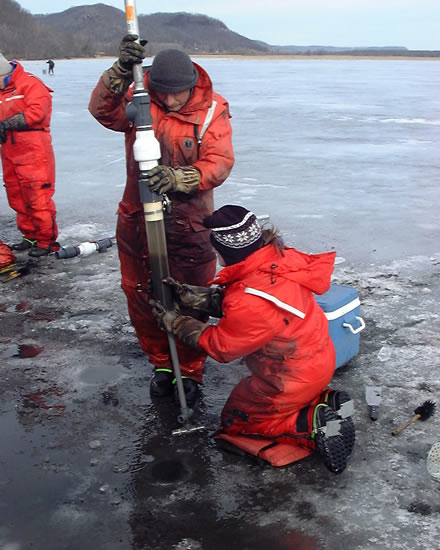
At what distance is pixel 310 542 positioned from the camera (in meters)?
2.54

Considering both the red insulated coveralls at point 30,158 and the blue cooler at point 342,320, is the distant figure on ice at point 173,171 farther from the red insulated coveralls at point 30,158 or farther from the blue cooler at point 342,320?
the red insulated coveralls at point 30,158

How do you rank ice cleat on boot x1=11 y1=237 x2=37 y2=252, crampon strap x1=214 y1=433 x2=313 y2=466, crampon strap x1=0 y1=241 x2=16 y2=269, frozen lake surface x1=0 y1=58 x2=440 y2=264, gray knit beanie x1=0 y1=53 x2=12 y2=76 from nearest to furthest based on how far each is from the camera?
1. crampon strap x1=214 y1=433 x2=313 y2=466
2. crampon strap x1=0 y1=241 x2=16 y2=269
3. gray knit beanie x1=0 y1=53 x2=12 y2=76
4. ice cleat on boot x1=11 y1=237 x2=37 y2=252
5. frozen lake surface x1=0 y1=58 x2=440 y2=264

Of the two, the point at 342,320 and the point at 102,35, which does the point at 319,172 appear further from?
the point at 102,35

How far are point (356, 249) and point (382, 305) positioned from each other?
1.36 metres

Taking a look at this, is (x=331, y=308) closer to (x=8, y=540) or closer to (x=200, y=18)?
(x=8, y=540)

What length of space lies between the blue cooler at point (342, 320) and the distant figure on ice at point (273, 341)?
46 centimetres

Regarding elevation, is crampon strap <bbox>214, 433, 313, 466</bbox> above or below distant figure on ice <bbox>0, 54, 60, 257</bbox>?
below

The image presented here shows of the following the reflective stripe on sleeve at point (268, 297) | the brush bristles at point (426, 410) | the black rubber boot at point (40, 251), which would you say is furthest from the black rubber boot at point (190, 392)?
the black rubber boot at point (40, 251)

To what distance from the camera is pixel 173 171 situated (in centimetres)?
323

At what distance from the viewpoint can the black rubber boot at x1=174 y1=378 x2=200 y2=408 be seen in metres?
3.61

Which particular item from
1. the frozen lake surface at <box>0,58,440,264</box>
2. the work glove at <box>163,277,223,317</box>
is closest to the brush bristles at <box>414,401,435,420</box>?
the work glove at <box>163,277,223,317</box>

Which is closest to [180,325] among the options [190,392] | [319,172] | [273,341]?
[273,341]

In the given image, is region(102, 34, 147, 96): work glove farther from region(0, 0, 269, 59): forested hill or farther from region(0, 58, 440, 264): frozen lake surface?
region(0, 0, 269, 59): forested hill

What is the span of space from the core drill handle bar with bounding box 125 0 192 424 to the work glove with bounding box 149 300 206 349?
0.08m
